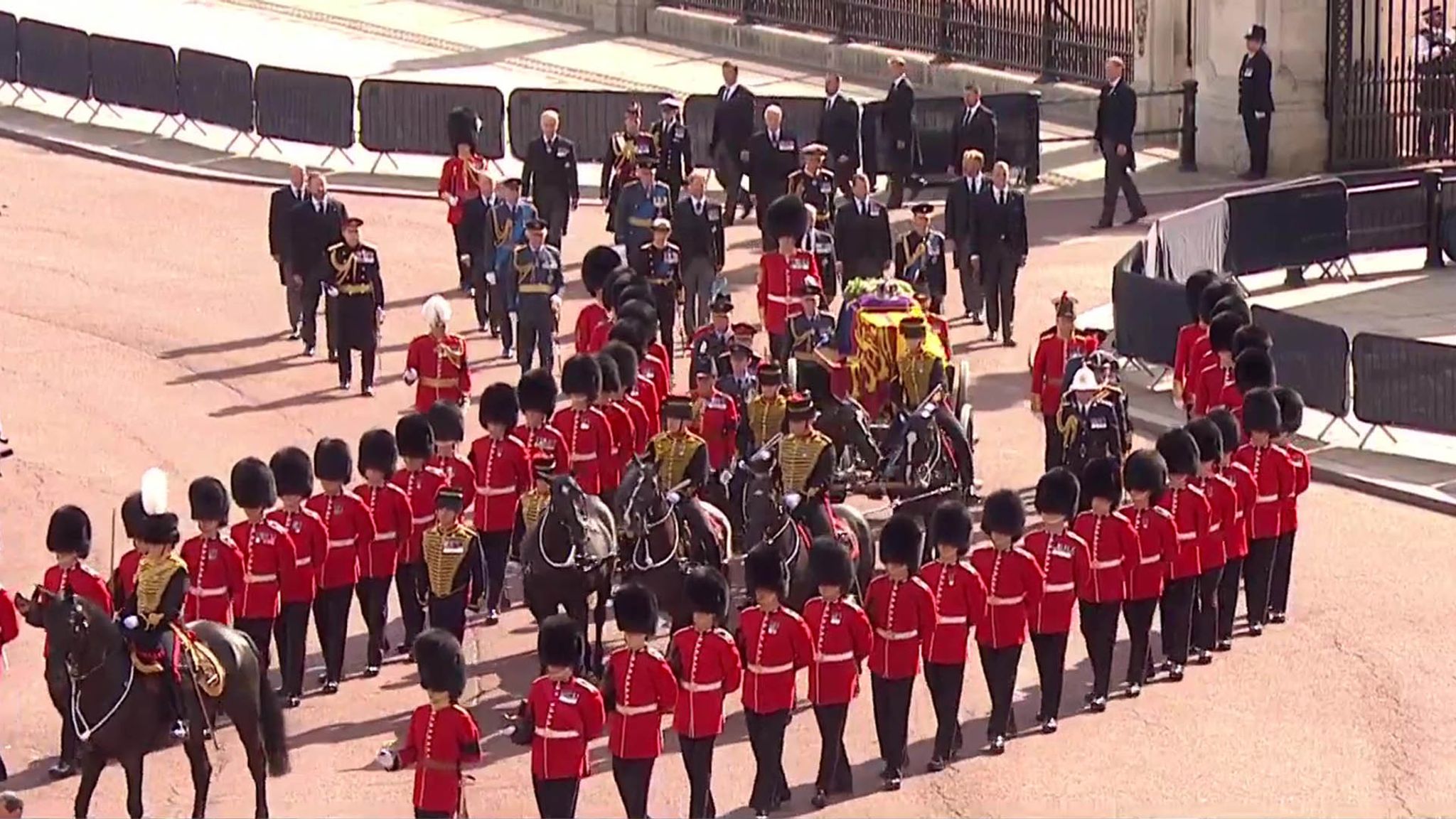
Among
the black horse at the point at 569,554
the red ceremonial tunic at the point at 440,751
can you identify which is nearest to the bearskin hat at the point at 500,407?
the black horse at the point at 569,554

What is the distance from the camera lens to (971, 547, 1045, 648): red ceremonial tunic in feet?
52.9

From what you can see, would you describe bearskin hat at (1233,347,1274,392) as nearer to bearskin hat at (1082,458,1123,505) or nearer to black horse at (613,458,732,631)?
bearskin hat at (1082,458,1123,505)

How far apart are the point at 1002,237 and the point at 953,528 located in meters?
7.56

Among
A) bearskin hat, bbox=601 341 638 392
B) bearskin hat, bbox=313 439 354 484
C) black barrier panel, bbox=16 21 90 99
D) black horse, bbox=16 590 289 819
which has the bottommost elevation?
black horse, bbox=16 590 289 819

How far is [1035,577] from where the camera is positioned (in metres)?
16.2

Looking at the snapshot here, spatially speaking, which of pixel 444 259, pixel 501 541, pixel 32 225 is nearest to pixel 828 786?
pixel 501 541

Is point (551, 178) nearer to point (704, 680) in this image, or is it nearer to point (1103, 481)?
point (1103, 481)

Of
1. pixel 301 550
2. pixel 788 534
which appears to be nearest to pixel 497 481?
pixel 301 550

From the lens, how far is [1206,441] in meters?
17.4

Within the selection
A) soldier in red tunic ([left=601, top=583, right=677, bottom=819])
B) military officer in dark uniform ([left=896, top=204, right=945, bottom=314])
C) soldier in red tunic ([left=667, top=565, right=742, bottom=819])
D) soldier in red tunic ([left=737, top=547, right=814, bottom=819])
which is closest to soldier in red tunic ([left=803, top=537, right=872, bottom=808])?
soldier in red tunic ([left=737, top=547, right=814, bottom=819])

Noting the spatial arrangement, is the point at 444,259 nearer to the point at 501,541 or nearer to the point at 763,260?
the point at 763,260

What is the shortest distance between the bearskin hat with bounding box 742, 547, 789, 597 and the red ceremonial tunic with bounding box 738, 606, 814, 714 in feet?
0.57

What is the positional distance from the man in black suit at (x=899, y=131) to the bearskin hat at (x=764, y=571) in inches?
496

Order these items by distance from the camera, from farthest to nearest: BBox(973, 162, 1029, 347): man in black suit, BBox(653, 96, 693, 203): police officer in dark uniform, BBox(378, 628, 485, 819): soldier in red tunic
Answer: BBox(653, 96, 693, 203): police officer in dark uniform, BBox(973, 162, 1029, 347): man in black suit, BBox(378, 628, 485, 819): soldier in red tunic
